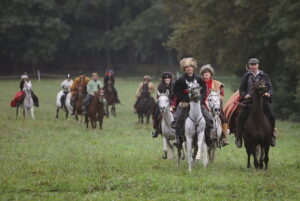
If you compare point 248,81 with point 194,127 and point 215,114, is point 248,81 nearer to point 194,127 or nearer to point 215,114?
point 215,114

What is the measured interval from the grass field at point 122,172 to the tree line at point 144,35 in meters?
15.0

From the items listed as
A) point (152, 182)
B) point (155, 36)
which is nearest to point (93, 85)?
point (152, 182)

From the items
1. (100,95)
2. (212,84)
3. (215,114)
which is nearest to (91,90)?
(100,95)

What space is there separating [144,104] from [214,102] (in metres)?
17.4

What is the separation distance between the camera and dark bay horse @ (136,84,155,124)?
32.3m

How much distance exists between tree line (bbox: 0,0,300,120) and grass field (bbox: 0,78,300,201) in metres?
15.0

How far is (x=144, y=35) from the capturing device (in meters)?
88.9

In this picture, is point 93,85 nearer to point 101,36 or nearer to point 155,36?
point 155,36

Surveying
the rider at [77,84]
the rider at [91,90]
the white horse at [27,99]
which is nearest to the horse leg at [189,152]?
the rider at [91,90]

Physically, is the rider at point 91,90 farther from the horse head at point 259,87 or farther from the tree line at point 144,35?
the horse head at point 259,87

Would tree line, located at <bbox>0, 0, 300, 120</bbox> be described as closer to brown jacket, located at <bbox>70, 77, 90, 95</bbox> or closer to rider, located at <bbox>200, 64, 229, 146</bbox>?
brown jacket, located at <bbox>70, 77, 90, 95</bbox>

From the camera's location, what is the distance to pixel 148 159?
16.9m

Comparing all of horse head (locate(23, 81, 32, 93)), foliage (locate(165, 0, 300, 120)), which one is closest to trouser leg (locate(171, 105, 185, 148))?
horse head (locate(23, 81, 32, 93))

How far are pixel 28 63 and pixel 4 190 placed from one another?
84724 millimetres
